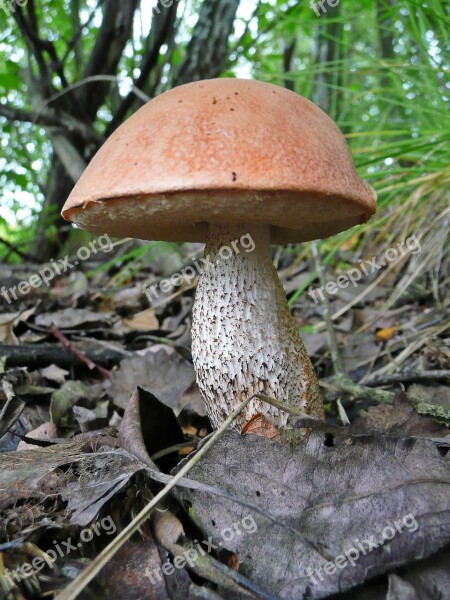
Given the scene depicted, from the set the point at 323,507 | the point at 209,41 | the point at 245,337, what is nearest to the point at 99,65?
the point at 209,41

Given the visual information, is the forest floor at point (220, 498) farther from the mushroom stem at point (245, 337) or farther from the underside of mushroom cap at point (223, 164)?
the underside of mushroom cap at point (223, 164)

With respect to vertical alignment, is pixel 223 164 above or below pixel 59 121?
below

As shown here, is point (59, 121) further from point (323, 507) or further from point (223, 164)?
point (323, 507)

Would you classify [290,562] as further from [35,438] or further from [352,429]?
[35,438]

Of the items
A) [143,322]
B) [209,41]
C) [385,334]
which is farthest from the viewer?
[209,41]

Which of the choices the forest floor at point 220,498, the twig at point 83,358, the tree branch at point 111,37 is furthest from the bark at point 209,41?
the forest floor at point 220,498

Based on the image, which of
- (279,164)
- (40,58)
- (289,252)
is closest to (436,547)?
(279,164)

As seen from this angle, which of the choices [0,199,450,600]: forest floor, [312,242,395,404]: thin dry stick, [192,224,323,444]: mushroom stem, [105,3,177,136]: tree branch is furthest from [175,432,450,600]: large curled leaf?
[105,3,177,136]: tree branch
